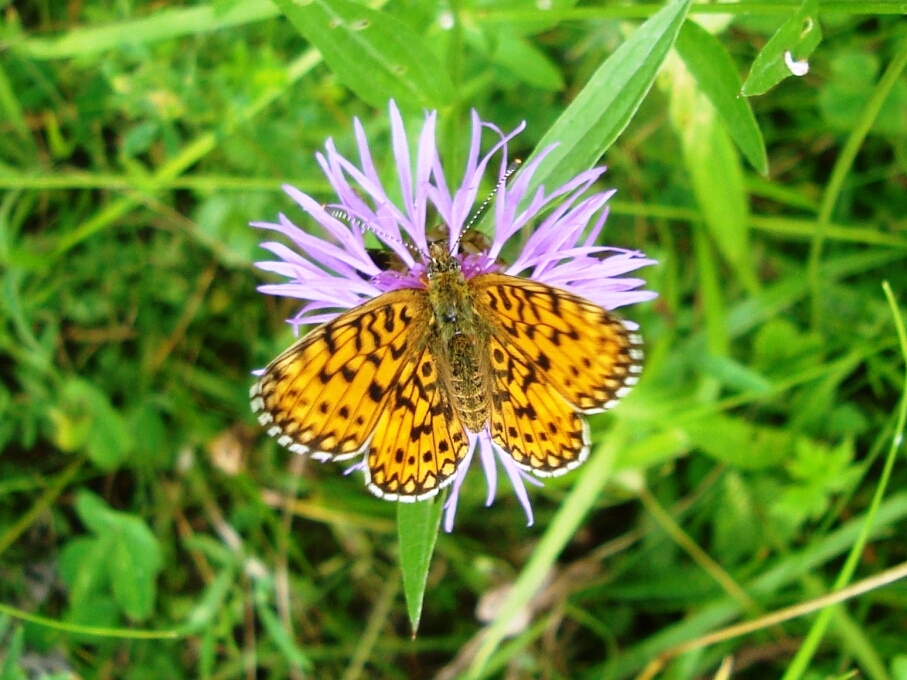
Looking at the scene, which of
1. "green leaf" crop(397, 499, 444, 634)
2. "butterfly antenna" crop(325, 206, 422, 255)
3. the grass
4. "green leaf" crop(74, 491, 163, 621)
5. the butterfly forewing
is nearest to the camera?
the butterfly forewing

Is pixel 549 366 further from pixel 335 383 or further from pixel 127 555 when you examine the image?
pixel 127 555

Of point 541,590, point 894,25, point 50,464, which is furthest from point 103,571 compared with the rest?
point 894,25

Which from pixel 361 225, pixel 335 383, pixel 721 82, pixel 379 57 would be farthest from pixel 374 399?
pixel 721 82

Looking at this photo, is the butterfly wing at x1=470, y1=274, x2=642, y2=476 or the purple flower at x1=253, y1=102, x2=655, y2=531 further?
the purple flower at x1=253, y1=102, x2=655, y2=531

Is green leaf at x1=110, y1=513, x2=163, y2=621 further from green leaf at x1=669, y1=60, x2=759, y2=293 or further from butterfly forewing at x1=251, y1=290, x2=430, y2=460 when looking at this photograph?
green leaf at x1=669, y1=60, x2=759, y2=293

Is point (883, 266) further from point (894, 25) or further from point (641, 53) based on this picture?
point (641, 53)

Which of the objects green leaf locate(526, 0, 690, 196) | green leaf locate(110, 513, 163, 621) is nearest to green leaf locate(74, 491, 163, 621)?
green leaf locate(110, 513, 163, 621)

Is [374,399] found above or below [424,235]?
below
